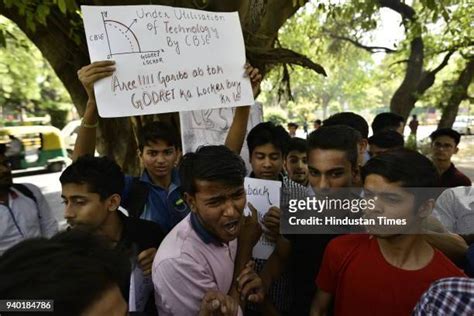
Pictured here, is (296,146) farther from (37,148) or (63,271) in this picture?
(37,148)

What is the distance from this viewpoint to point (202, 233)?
148cm

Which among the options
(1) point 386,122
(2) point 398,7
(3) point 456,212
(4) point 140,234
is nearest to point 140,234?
(4) point 140,234

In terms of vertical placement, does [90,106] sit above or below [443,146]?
above

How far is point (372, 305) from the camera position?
1333mm

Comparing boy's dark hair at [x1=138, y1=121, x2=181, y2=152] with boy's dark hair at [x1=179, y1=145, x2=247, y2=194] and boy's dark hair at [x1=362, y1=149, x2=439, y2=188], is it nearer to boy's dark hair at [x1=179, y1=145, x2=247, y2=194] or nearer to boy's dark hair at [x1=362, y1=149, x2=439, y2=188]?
boy's dark hair at [x1=179, y1=145, x2=247, y2=194]

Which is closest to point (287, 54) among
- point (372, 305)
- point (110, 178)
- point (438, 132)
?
point (438, 132)

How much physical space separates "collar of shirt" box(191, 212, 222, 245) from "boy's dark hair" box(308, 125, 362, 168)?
648 mm

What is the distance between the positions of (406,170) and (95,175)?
1.29m

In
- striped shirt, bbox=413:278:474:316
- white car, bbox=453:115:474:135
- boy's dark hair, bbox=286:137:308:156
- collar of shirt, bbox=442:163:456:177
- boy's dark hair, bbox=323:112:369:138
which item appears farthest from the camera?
white car, bbox=453:115:474:135

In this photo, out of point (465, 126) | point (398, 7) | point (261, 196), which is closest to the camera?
point (261, 196)

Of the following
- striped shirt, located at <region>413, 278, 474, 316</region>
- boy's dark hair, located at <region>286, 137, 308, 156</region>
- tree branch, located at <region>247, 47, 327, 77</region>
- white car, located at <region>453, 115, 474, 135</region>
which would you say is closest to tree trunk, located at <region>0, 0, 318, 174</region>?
tree branch, located at <region>247, 47, 327, 77</region>

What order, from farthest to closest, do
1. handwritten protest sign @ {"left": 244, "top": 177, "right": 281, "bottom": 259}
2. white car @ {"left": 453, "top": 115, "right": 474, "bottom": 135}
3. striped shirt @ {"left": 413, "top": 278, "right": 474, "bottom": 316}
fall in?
white car @ {"left": 453, "top": 115, "right": 474, "bottom": 135}, handwritten protest sign @ {"left": 244, "top": 177, "right": 281, "bottom": 259}, striped shirt @ {"left": 413, "top": 278, "right": 474, "bottom": 316}

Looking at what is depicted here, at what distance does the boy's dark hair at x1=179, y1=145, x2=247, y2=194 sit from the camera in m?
1.51

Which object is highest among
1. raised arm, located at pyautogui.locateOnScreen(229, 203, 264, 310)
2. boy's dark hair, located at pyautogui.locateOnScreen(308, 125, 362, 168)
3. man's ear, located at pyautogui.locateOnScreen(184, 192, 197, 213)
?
boy's dark hair, located at pyautogui.locateOnScreen(308, 125, 362, 168)
